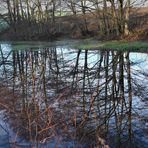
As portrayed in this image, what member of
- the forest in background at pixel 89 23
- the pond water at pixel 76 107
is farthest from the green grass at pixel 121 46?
the pond water at pixel 76 107

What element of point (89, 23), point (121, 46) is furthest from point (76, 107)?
point (89, 23)

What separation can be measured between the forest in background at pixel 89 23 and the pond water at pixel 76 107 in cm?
1907

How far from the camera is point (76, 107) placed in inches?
558

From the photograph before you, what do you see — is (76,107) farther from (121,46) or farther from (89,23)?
(89,23)

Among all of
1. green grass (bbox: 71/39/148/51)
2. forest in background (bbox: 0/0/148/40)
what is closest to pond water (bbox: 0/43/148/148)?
green grass (bbox: 71/39/148/51)

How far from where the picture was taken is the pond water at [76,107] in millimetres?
10188

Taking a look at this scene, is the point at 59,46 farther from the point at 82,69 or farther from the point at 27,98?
the point at 27,98

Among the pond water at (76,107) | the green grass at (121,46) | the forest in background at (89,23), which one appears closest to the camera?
the pond water at (76,107)

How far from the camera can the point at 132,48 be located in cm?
3691

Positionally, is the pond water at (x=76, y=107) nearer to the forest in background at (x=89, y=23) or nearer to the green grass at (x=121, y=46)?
the green grass at (x=121, y=46)

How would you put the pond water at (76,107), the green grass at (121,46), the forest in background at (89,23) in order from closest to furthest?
the pond water at (76,107)
the green grass at (121,46)
the forest in background at (89,23)

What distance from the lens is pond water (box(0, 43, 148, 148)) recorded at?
33.4 feet

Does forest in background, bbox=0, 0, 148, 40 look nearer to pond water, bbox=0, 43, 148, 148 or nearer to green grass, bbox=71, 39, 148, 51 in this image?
green grass, bbox=71, 39, 148, 51

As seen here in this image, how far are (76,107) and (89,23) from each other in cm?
5030
